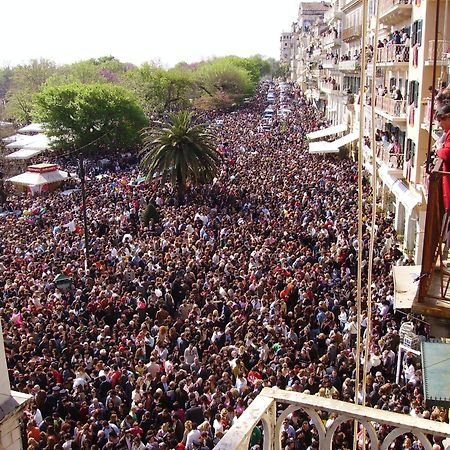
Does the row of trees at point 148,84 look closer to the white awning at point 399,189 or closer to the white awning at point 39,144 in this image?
the white awning at point 39,144

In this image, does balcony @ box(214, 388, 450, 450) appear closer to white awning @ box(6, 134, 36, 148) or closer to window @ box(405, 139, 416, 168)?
window @ box(405, 139, 416, 168)

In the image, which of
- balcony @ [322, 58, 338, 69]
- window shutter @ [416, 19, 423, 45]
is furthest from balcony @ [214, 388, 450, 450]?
balcony @ [322, 58, 338, 69]

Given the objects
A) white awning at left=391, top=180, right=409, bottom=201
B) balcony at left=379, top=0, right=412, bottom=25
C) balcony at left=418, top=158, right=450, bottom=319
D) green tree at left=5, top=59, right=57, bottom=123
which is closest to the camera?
balcony at left=418, top=158, right=450, bottom=319

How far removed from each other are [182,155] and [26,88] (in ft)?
160

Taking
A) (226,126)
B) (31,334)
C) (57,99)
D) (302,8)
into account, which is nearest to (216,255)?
(31,334)

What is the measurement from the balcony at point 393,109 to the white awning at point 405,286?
11606 millimetres

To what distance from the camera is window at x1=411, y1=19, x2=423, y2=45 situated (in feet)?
67.0

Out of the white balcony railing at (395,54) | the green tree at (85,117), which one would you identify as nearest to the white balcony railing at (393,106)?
the white balcony railing at (395,54)

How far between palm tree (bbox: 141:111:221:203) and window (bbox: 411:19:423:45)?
10521mm

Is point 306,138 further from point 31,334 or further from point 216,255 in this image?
point 31,334

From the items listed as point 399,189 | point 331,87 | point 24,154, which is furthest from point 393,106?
point 331,87

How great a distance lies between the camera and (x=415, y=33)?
2125cm

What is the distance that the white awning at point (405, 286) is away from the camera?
38.9ft

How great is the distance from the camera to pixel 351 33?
4347cm
